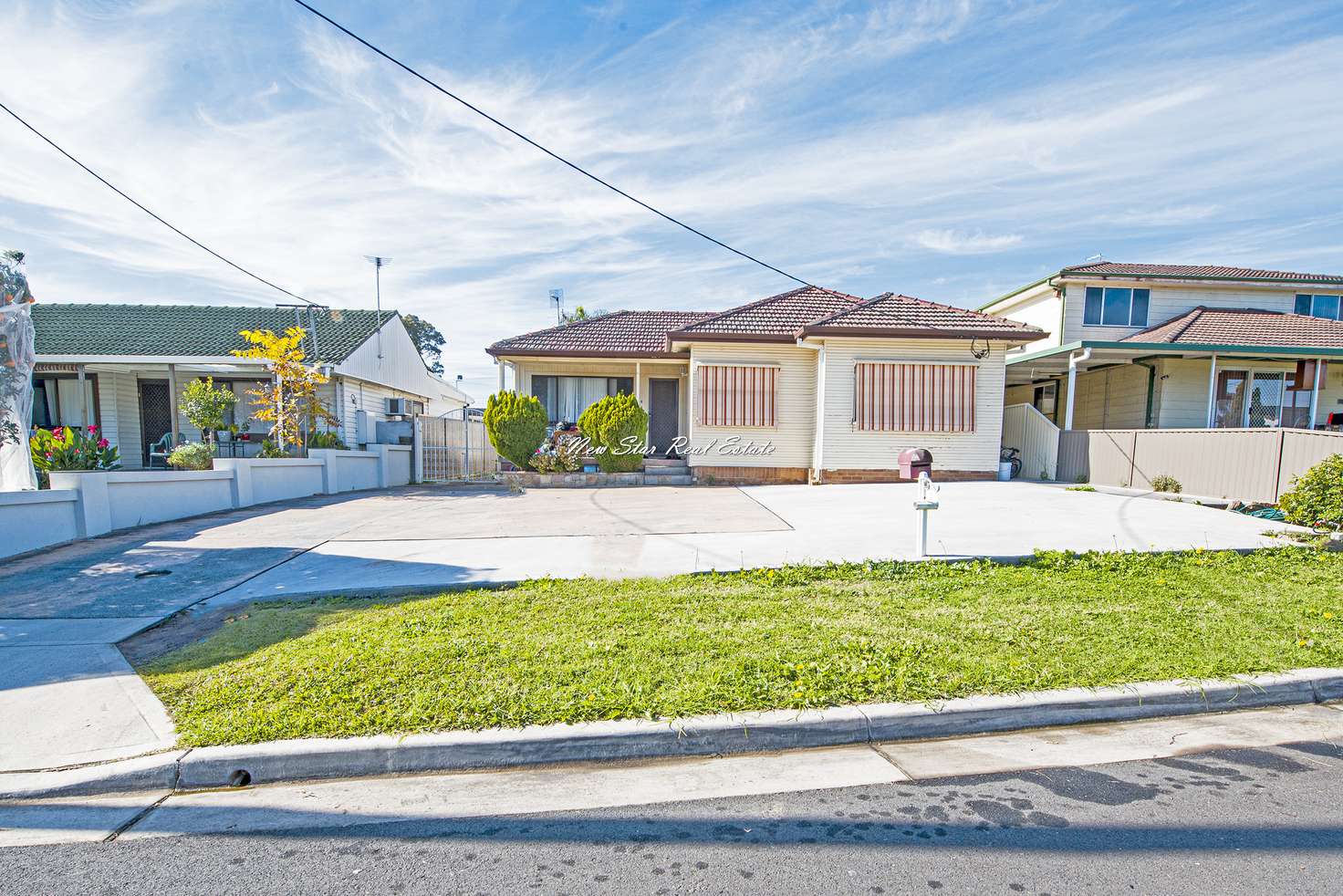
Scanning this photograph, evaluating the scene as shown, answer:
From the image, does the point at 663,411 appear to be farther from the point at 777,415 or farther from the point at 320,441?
the point at 320,441

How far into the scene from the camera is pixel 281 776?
311 centimetres

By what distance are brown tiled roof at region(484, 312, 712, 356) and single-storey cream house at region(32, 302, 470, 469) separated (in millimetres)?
5258

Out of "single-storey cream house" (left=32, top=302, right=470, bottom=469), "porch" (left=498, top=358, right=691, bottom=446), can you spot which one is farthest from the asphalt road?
"single-storey cream house" (left=32, top=302, right=470, bottom=469)

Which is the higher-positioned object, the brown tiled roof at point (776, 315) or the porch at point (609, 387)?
the brown tiled roof at point (776, 315)

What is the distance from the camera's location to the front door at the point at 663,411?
1766 centimetres

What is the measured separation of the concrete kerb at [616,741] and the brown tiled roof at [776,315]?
11.4 metres

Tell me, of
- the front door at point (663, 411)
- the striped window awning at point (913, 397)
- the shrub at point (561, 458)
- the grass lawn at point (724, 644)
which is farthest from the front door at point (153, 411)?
the striped window awning at point (913, 397)

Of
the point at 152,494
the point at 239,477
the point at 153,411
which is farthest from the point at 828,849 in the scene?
the point at 153,411

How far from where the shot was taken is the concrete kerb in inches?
122

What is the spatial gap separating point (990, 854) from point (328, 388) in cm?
1914

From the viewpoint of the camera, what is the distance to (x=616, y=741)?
10.7 ft

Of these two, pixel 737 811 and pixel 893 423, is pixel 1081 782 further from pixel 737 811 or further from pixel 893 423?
pixel 893 423

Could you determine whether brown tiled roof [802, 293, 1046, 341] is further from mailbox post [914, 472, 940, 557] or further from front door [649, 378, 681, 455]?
mailbox post [914, 472, 940, 557]

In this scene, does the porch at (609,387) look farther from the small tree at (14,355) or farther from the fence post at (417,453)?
the small tree at (14,355)
